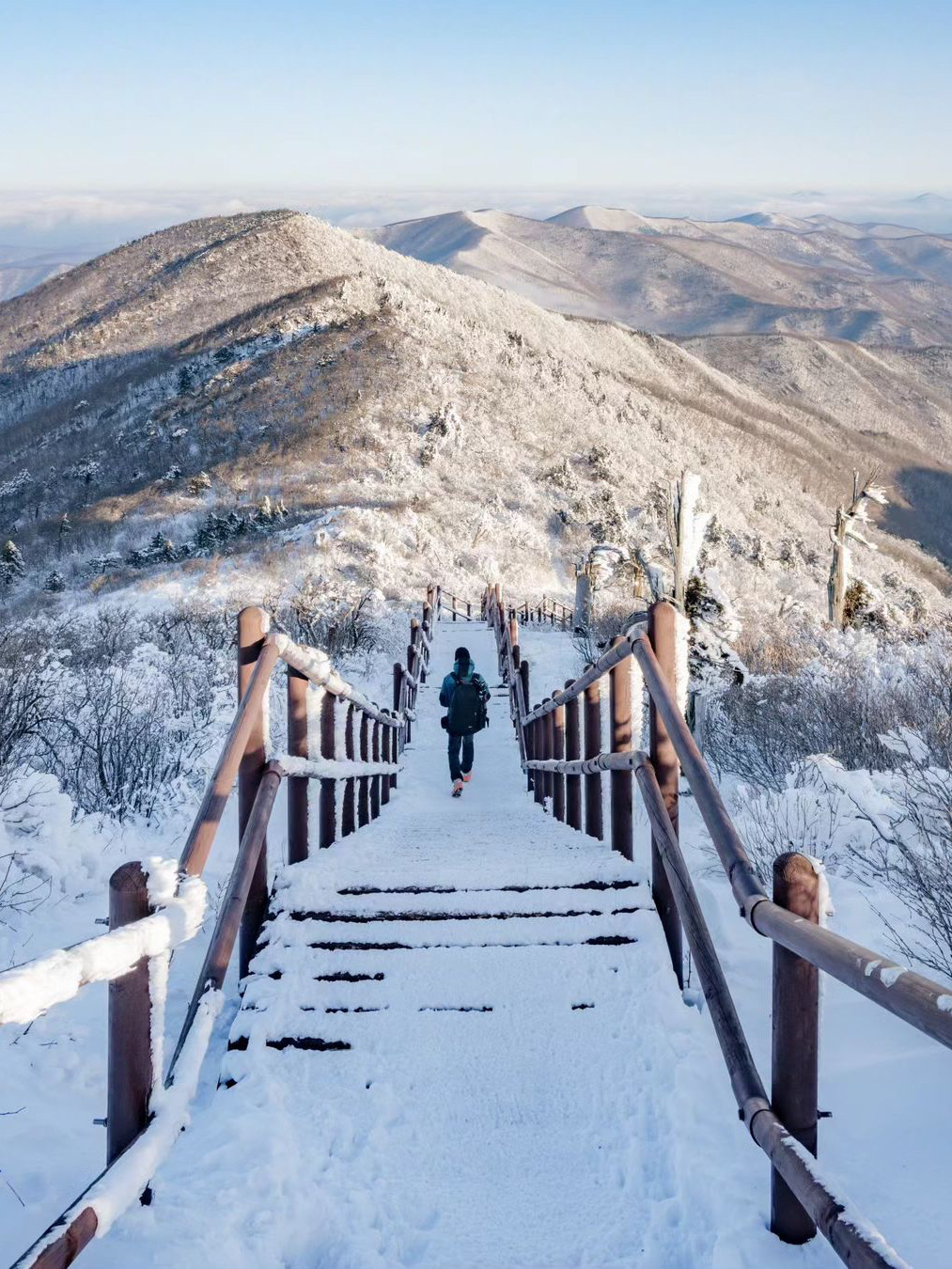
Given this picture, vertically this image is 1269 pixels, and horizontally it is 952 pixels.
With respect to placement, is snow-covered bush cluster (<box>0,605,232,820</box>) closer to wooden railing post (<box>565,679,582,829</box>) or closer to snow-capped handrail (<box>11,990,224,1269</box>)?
wooden railing post (<box>565,679,582,829</box>)

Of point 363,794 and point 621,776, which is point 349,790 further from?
point 621,776

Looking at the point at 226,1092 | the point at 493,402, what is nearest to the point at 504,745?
the point at 226,1092

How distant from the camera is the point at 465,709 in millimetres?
9781

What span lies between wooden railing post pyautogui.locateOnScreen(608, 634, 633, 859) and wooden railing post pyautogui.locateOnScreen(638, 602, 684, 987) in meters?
0.59

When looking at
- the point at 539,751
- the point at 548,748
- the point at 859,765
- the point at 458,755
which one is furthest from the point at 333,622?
the point at 859,765

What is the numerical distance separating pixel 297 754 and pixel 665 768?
1.87m

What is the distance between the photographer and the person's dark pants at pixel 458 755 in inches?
395

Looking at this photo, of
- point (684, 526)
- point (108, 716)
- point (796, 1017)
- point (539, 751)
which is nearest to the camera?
point (796, 1017)

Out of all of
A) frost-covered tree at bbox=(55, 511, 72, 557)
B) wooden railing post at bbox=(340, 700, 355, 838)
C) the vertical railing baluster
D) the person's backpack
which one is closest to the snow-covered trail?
wooden railing post at bbox=(340, 700, 355, 838)

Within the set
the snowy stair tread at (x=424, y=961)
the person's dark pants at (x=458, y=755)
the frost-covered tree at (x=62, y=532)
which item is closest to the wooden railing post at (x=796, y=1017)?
the snowy stair tread at (x=424, y=961)

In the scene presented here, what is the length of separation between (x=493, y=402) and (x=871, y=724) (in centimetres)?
4930

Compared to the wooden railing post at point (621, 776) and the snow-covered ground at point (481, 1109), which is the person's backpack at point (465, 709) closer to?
the wooden railing post at point (621, 776)

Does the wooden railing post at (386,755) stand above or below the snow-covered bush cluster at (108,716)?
below

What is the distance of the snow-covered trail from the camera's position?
2381mm
